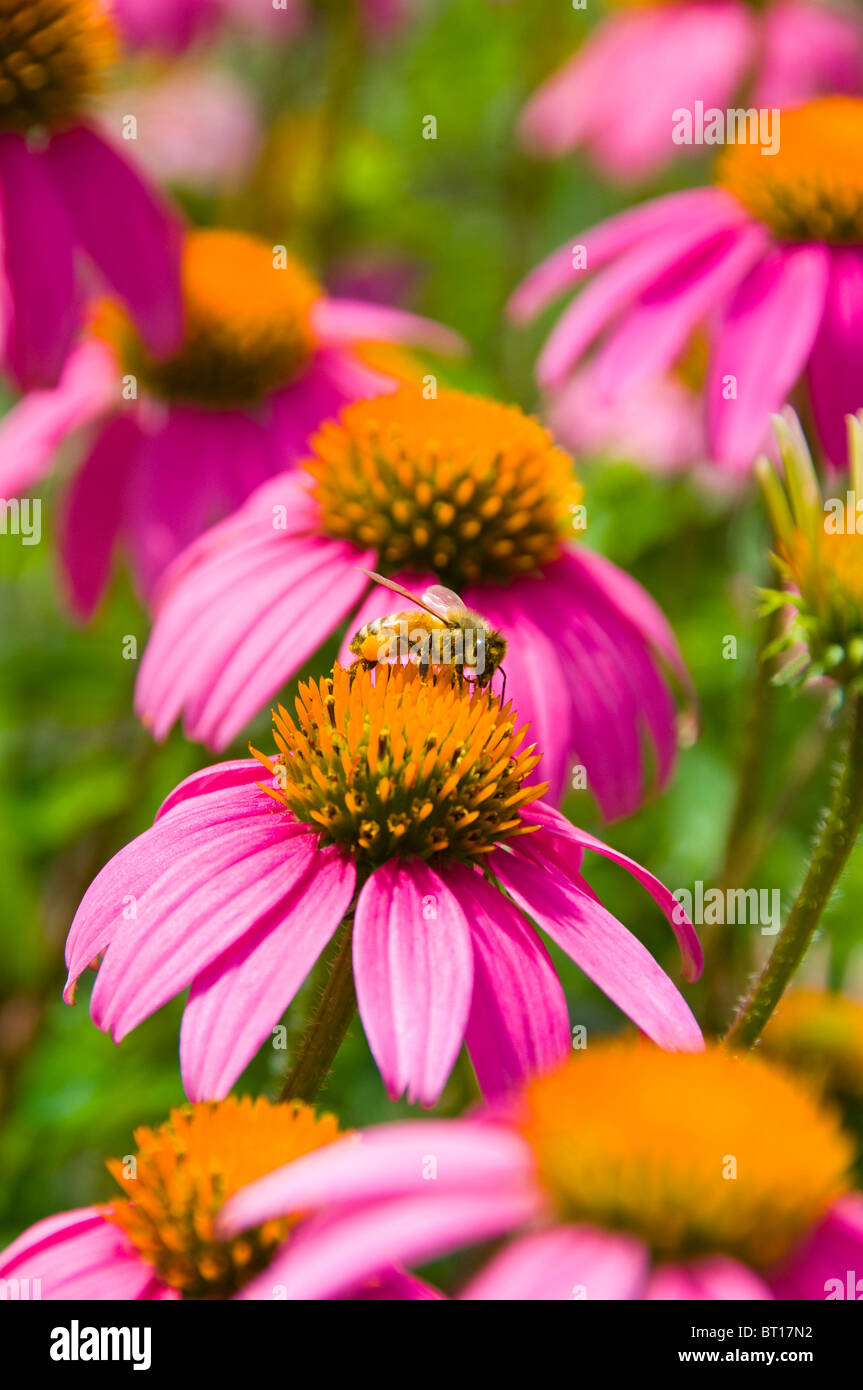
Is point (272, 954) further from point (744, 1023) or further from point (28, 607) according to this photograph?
point (28, 607)

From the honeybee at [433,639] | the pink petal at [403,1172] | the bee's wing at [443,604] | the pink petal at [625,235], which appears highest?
the pink petal at [625,235]

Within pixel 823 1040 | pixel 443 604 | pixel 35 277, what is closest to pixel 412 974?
pixel 443 604

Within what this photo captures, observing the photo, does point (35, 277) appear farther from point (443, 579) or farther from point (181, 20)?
point (181, 20)

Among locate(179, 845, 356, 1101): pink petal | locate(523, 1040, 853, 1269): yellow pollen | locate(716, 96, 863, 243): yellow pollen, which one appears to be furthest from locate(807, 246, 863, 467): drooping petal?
locate(523, 1040, 853, 1269): yellow pollen

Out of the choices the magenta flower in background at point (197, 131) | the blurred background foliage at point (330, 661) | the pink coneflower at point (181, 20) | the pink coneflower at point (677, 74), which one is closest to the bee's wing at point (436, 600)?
the blurred background foliage at point (330, 661)

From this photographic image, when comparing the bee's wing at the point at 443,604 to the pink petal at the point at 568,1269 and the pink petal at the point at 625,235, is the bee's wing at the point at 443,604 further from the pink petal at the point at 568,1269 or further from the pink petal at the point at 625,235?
the pink petal at the point at 625,235
